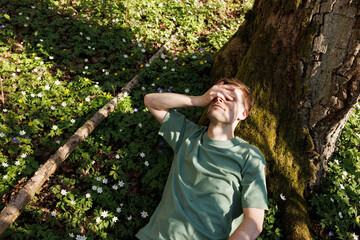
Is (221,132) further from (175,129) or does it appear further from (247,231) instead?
(247,231)

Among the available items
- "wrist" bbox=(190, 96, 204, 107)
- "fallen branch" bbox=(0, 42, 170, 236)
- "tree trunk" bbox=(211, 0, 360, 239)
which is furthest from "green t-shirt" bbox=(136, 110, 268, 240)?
"fallen branch" bbox=(0, 42, 170, 236)

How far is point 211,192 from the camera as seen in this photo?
7.18ft

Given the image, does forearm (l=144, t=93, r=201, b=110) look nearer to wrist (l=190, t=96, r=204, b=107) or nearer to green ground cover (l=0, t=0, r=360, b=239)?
wrist (l=190, t=96, r=204, b=107)

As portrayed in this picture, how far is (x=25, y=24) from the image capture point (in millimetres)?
5168

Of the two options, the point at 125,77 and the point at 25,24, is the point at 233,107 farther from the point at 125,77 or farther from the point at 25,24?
the point at 25,24

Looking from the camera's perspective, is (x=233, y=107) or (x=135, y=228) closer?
(x=233, y=107)

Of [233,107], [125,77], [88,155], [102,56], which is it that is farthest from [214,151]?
[102,56]

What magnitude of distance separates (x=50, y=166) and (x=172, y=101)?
1698 mm

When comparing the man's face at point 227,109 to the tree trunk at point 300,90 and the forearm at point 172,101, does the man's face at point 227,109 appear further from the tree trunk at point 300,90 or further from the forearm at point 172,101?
the tree trunk at point 300,90

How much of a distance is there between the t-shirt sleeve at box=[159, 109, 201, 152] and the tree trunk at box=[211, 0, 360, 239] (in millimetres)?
709

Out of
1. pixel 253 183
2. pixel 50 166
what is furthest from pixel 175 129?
pixel 50 166

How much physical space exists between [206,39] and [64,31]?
122 inches

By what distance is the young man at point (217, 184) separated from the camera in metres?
2.11

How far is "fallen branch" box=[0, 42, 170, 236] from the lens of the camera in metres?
2.51
